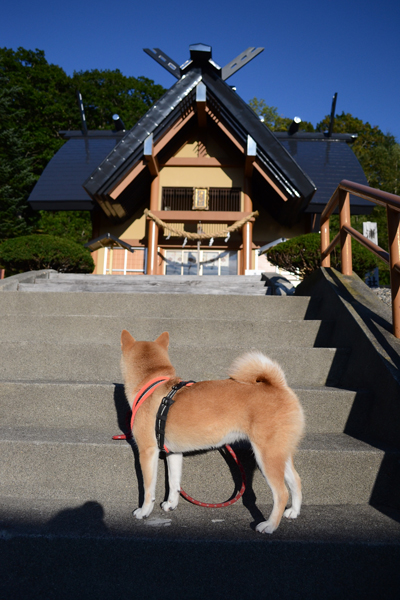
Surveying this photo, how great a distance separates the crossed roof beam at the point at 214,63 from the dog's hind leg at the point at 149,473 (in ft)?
36.5

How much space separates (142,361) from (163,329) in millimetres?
1182

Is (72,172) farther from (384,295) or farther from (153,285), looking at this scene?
(384,295)

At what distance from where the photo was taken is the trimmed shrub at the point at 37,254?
7.52 metres

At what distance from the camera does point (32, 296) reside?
4371mm

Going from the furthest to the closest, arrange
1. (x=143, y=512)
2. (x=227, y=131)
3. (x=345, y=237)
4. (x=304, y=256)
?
1. (x=227, y=131)
2. (x=304, y=256)
3. (x=345, y=237)
4. (x=143, y=512)

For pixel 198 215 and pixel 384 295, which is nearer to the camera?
pixel 384 295

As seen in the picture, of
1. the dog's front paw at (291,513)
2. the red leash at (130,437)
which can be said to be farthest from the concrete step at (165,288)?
the dog's front paw at (291,513)

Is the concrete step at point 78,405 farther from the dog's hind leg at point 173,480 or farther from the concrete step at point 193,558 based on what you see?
the concrete step at point 193,558

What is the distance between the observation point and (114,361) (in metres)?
3.15

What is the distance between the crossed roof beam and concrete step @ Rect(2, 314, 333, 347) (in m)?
9.51

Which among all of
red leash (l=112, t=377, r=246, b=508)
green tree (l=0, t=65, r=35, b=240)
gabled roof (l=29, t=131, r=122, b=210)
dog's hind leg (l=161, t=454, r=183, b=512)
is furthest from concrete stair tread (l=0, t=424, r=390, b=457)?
green tree (l=0, t=65, r=35, b=240)

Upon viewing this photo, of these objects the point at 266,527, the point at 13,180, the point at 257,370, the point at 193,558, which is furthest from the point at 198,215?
the point at 13,180

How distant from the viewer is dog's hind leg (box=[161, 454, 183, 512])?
2.09 metres

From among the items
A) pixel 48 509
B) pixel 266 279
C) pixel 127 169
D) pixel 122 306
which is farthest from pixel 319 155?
pixel 48 509
